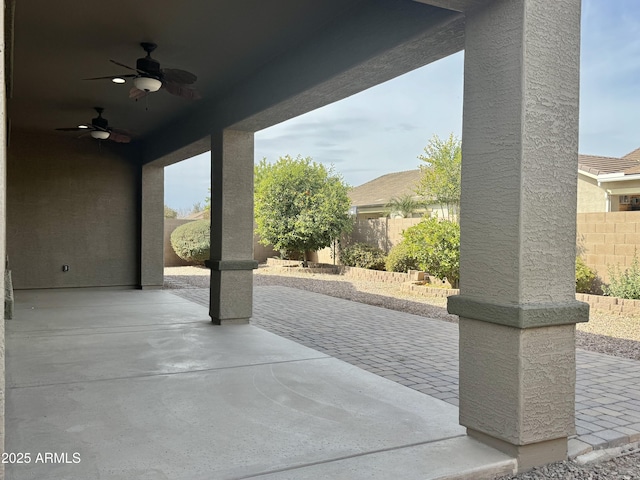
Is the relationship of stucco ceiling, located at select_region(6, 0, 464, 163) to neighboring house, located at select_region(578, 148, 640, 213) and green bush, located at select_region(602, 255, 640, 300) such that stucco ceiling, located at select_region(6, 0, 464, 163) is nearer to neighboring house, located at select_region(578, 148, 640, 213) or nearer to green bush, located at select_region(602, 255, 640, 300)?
green bush, located at select_region(602, 255, 640, 300)

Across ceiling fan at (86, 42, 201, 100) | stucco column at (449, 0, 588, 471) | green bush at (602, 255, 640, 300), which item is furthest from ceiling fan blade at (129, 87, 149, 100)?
green bush at (602, 255, 640, 300)

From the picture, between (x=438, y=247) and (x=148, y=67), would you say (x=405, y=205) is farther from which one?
(x=148, y=67)

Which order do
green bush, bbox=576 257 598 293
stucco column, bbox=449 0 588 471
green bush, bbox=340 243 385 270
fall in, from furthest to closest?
1. green bush, bbox=340 243 385 270
2. green bush, bbox=576 257 598 293
3. stucco column, bbox=449 0 588 471

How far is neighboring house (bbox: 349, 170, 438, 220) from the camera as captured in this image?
21.0m

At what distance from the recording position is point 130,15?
189 inches

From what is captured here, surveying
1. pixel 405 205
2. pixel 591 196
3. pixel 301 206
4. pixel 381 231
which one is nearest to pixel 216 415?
pixel 381 231

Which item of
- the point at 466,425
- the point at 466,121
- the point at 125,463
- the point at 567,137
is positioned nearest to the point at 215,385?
the point at 125,463

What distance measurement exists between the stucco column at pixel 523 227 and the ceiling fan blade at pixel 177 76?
3121 millimetres

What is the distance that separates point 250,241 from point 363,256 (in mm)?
7939

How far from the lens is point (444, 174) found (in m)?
15.1

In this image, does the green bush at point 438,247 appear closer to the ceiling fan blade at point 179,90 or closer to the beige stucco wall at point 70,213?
the beige stucco wall at point 70,213

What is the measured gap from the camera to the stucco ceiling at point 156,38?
4590 millimetres

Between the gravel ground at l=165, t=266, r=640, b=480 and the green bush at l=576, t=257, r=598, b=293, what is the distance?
3.07 feet

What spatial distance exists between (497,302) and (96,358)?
3969 mm
